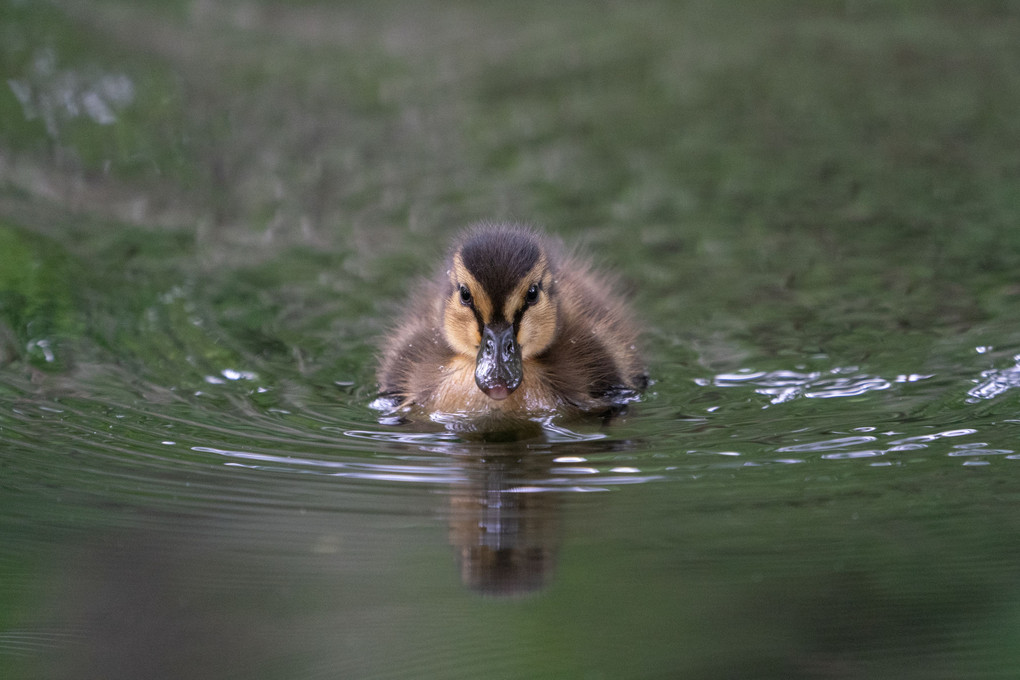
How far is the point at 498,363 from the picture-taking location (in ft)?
12.1

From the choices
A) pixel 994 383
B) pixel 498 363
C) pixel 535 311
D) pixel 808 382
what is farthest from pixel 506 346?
pixel 994 383

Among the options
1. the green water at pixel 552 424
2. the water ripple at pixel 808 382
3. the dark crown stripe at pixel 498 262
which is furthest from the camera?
the water ripple at pixel 808 382

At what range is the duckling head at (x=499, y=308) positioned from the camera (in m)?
3.72

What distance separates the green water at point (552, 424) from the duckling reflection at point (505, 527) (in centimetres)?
1

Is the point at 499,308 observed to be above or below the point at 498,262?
below

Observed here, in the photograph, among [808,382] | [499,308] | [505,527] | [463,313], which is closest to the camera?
[505,527]

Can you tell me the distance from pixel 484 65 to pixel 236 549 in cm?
635

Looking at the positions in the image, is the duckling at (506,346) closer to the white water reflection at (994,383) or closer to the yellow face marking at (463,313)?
the yellow face marking at (463,313)

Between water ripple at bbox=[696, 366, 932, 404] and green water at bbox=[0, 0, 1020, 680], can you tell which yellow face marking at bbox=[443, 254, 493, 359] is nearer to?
green water at bbox=[0, 0, 1020, 680]

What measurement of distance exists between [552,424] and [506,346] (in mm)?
312

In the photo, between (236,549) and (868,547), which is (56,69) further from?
(868,547)

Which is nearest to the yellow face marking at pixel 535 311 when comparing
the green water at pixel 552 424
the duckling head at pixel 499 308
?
the duckling head at pixel 499 308

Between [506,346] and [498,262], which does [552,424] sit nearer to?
[506,346]

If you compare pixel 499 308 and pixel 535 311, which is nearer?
pixel 499 308
